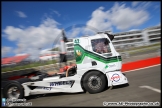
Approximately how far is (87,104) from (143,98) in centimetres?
175

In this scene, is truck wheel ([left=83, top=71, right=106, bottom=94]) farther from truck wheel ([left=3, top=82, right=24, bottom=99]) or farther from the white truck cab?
truck wheel ([left=3, top=82, right=24, bottom=99])

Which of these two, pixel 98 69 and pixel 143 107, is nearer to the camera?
pixel 143 107

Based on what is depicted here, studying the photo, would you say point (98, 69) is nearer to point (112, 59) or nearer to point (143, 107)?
point (112, 59)

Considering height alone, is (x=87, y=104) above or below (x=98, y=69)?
below

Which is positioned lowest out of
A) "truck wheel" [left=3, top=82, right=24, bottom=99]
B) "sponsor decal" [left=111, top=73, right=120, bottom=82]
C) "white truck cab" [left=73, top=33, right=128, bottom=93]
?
"truck wheel" [left=3, top=82, right=24, bottom=99]

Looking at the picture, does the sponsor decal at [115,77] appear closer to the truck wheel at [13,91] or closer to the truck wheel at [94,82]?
the truck wheel at [94,82]

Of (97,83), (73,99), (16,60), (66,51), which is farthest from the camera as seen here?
(16,60)

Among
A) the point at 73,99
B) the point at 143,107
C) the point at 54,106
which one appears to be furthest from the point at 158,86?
the point at 54,106

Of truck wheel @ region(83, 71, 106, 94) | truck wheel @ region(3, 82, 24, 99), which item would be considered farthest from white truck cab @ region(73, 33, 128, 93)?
truck wheel @ region(3, 82, 24, 99)

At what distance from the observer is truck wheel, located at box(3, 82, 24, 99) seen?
5020 millimetres

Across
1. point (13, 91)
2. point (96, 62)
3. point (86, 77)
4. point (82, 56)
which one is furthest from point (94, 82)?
point (13, 91)

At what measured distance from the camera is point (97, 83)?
503 cm

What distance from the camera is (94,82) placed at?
503 centimetres

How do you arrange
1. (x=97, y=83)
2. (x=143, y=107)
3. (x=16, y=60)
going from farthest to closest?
1. (x=16, y=60)
2. (x=97, y=83)
3. (x=143, y=107)
